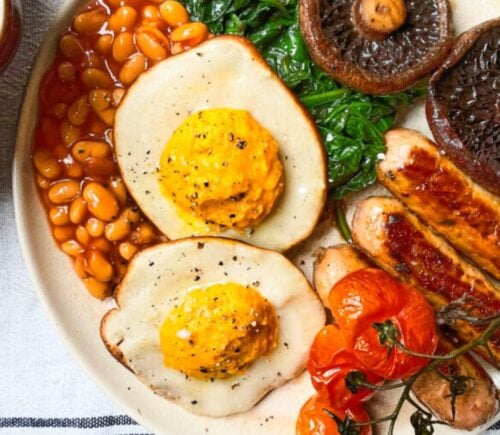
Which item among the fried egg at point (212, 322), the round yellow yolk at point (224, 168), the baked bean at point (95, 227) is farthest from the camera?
the baked bean at point (95, 227)

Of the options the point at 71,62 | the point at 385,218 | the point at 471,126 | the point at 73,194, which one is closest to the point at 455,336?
the point at 385,218

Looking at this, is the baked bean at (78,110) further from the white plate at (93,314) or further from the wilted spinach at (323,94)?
the wilted spinach at (323,94)

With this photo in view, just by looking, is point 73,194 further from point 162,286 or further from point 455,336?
point 455,336

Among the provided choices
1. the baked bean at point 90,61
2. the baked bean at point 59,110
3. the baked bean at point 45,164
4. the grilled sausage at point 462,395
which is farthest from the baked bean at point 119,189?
the grilled sausage at point 462,395

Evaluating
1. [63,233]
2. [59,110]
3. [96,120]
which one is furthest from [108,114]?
[63,233]

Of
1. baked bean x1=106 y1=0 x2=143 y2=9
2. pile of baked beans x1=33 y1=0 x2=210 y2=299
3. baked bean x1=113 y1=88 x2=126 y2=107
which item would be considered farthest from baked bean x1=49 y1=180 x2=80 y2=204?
baked bean x1=106 y1=0 x2=143 y2=9

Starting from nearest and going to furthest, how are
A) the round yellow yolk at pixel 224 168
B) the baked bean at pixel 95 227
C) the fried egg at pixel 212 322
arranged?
the round yellow yolk at pixel 224 168, the fried egg at pixel 212 322, the baked bean at pixel 95 227

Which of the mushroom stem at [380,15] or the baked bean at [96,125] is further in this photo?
the baked bean at [96,125]

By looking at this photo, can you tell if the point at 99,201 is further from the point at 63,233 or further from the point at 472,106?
the point at 472,106
